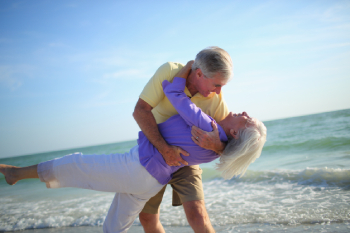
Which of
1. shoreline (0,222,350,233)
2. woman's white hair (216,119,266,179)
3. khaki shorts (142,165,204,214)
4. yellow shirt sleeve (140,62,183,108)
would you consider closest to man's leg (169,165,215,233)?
khaki shorts (142,165,204,214)

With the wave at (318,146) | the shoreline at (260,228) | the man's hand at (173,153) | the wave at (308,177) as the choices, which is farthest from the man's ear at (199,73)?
the wave at (318,146)

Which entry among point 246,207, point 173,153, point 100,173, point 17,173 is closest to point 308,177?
point 246,207

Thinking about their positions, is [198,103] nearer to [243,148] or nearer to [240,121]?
[240,121]

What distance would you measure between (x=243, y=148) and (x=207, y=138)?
344 millimetres

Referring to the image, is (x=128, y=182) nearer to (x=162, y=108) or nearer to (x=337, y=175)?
(x=162, y=108)

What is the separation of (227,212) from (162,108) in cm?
268

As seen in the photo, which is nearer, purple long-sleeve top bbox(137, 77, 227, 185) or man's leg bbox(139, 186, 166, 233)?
purple long-sleeve top bbox(137, 77, 227, 185)

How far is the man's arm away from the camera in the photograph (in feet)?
7.12

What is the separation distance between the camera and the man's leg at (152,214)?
9.20 feet

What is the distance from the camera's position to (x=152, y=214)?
111 inches

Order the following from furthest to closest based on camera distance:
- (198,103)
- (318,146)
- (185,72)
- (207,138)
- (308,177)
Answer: (318,146)
(308,177)
(198,103)
(185,72)
(207,138)

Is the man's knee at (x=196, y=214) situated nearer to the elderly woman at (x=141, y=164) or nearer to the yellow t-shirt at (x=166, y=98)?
the elderly woman at (x=141, y=164)

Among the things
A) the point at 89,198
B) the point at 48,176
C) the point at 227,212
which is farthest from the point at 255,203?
the point at 89,198

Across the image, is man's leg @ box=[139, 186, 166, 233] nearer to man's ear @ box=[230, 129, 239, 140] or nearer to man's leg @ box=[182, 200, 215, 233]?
man's leg @ box=[182, 200, 215, 233]
